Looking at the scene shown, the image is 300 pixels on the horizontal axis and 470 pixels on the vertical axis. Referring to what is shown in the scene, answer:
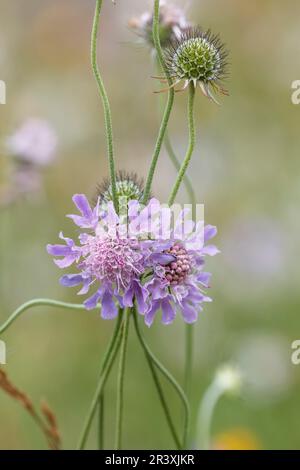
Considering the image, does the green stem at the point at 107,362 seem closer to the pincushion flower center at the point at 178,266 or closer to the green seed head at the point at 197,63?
the pincushion flower center at the point at 178,266

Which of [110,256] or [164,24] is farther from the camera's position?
[164,24]

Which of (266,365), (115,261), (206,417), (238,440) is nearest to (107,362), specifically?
(115,261)

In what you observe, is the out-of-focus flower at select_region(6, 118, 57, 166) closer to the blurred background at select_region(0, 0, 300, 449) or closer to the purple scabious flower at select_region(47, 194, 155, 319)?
the blurred background at select_region(0, 0, 300, 449)

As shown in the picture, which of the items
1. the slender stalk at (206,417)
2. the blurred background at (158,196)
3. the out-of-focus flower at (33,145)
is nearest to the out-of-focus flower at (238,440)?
the blurred background at (158,196)

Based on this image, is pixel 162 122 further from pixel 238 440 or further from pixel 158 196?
pixel 158 196

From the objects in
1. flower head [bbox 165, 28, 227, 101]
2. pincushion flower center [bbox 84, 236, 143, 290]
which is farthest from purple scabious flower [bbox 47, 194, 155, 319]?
flower head [bbox 165, 28, 227, 101]
